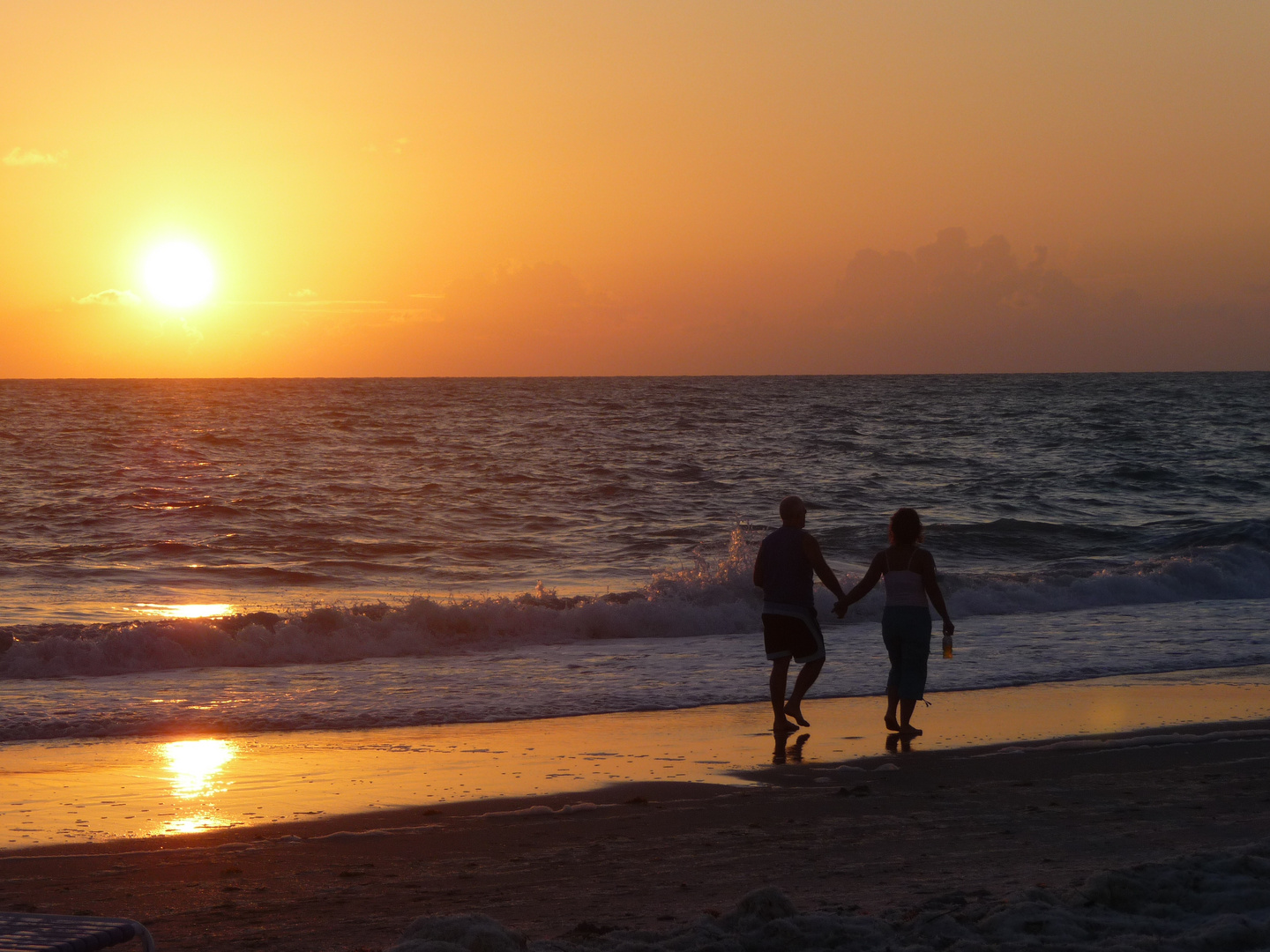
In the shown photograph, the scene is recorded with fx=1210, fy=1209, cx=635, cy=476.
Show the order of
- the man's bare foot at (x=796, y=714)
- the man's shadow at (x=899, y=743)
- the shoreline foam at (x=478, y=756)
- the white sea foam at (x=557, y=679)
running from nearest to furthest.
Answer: the shoreline foam at (x=478, y=756)
the man's shadow at (x=899, y=743)
the man's bare foot at (x=796, y=714)
the white sea foam at (x=557, y=679)

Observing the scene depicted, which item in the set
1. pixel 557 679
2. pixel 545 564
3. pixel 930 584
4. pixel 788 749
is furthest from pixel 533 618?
pixel 930 584

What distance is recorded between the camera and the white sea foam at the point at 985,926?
4102mm

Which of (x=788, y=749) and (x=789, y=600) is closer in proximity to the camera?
(x=788, y=749)

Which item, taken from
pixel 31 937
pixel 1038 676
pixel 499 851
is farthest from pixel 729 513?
pixel 31 937

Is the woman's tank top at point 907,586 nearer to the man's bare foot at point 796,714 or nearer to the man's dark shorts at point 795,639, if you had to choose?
the man's dark shorts at point 795,639

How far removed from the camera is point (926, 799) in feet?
21.7

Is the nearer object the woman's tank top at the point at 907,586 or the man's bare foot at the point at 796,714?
the woman's tank top at the point at 907,586

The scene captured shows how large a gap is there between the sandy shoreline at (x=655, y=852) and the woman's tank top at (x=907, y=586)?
140 centimetres

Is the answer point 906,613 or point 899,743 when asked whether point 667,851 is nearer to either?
point 899,743

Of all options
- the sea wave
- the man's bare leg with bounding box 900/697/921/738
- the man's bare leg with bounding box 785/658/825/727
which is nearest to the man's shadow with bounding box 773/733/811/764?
the man's bare leg with bounding box 785/658/825/727

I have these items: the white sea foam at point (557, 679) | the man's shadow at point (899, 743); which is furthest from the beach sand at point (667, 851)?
the white sea foam at point (557, 679)

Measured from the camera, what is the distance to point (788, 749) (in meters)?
8.05

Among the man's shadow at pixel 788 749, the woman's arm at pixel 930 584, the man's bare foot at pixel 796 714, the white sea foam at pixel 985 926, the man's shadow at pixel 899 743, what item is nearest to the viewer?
the white sea foam at pixel 985 926

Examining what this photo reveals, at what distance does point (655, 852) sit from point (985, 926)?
1.86 metres
